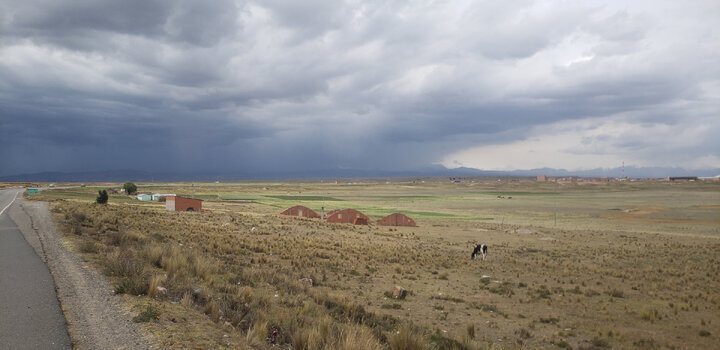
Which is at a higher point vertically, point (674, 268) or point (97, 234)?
point (97, 234)

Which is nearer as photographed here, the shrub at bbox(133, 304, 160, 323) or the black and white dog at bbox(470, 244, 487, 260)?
the shrub at bbox(133, 304, 160, 323)

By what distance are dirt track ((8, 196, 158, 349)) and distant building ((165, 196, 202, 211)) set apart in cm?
4005

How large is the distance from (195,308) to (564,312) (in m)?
14.2

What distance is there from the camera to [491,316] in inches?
617

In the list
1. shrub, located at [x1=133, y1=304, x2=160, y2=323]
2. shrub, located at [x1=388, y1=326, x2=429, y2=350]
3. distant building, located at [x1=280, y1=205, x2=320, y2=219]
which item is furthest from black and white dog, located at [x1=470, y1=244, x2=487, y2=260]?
distant building, located at [x1=280, y1=205, x2=320, y2=219]

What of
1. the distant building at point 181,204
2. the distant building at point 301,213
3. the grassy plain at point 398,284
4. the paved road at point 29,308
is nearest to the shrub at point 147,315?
the grassy plain at point 398,284

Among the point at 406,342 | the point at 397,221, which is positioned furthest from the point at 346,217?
A: the point at 406,342

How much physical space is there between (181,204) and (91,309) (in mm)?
48159

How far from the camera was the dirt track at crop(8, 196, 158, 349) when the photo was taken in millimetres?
7314

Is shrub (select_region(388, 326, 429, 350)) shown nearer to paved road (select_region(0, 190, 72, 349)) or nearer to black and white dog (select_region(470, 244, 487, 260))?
paved road (select_region(0, 190, 72, 349))

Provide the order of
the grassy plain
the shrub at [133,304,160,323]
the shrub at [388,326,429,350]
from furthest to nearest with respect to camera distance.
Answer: the grassy plain < the shrub at [388,326,429,350] < the shrub at [133,304,160,323]

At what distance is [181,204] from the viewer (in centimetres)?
5372

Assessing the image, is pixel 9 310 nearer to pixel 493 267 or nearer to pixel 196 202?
pixel 493 267

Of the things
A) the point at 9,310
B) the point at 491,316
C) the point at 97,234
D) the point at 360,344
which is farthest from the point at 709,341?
the point at 97,234
